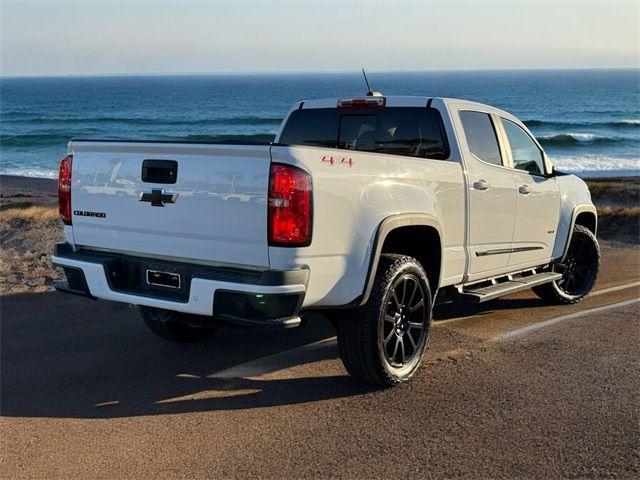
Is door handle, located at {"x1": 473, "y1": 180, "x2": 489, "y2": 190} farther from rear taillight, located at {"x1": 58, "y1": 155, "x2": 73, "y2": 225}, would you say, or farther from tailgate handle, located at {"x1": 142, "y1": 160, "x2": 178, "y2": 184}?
rear taillight, located at {"x1": 58, "y1": 155, "x2": 73, "y2": 225}

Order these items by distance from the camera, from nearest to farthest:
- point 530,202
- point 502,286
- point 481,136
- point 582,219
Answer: point 481,136, point 502,286, point 530,202, point 582,219

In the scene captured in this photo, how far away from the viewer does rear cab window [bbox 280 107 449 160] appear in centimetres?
579

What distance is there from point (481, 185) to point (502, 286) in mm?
983

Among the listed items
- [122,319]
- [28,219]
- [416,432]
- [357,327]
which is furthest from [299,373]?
[28,219]

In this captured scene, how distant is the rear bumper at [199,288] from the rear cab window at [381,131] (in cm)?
204

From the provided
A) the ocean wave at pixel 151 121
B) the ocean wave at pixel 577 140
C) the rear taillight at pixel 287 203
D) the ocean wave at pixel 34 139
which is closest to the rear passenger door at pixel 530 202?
the rear taillight at pixel 287 203

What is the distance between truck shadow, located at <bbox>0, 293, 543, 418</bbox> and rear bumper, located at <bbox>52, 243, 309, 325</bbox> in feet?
2.13

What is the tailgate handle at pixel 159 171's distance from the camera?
4.42m

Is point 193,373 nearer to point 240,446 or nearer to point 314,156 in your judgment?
point 240,446

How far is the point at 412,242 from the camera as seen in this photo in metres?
5.40

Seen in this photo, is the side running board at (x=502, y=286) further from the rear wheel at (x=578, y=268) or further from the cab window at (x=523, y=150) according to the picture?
the cab window at (x=523, y=150)

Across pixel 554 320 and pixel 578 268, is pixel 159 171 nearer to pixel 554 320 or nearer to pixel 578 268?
pixel 554 320

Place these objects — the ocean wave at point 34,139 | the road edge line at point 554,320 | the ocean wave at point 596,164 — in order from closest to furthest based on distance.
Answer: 1. the road edge line at point 554,320
2. the ocean wave at point 596,164
3. the ocean wave at point 34,139

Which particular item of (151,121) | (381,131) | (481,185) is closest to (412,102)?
(381,131)
